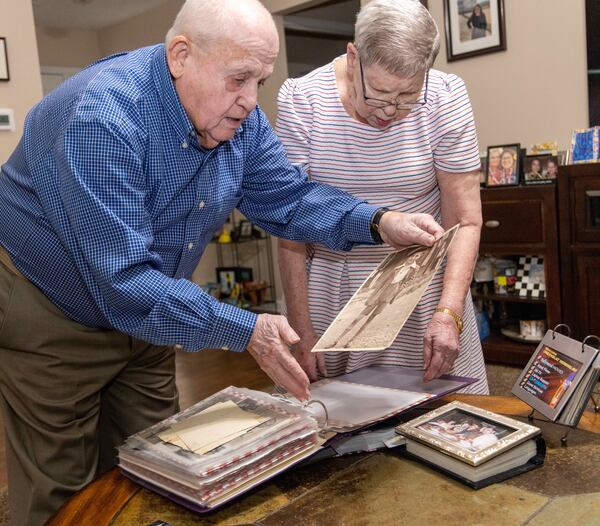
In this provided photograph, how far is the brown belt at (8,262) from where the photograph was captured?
132 cm

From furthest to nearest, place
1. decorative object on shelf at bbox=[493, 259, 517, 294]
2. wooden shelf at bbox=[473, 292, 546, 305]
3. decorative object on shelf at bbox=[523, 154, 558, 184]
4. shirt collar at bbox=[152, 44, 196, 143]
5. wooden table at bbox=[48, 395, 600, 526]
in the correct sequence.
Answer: decorative object on shelf at bbox=[493, 259, 517, 294]
wooden shelf at bbox=[473, 292, 546, 305]
decorative object on shelf at bbox=[523, 154, 558, 184]
shirt collar at bbox=[152, 44, 196, 143]
wooden table at bbox=[48, 395, 600, 526]

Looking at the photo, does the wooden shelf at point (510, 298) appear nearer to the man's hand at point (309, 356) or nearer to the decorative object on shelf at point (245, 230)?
the man's hand at point (309, 356)

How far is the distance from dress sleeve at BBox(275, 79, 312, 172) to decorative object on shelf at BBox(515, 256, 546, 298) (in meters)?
2.36

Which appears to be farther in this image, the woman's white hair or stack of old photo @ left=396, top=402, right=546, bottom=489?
the woman's white hair

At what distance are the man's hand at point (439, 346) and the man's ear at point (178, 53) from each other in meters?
0.74

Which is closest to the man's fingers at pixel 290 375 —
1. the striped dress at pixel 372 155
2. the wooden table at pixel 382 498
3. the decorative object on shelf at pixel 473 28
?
the wooden table at pixel 382 498

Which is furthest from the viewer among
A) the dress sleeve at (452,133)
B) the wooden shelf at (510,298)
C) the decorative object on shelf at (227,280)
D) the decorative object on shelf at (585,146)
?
the decorative object on shelf at (227,280)

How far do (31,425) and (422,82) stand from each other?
106cm

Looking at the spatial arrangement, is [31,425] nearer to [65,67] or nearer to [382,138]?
[382,138]

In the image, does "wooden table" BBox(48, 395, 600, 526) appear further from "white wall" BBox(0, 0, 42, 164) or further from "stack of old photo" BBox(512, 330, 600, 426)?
"white wall" BBox(0, 0, 42, 164)

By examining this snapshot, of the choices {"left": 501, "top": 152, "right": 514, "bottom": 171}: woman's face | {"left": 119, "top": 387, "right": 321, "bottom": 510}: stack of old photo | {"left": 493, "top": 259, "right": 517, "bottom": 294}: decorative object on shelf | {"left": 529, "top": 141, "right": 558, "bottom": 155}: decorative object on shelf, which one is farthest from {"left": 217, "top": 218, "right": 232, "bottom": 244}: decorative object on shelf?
{"left": 119, "top": 387, "right": 321, "bottom": 510}: stack of old photo

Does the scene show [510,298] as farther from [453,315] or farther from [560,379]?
Answer: [560,379]

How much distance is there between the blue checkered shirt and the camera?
1051mm

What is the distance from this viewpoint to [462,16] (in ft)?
13.0
